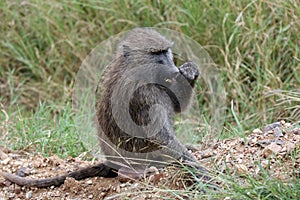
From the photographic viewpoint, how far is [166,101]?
12.0 feet

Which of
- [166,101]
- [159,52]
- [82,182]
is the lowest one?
[82,182]

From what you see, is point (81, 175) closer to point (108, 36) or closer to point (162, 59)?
point (162, 59)

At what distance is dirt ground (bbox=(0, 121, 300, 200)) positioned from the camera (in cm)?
334

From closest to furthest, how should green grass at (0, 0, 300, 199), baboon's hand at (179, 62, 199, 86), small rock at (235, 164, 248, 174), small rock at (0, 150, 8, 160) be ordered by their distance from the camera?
small rock at (235, 164, 248, 174) < baboon's hand at (179, 62, 199, 86) < small rock at (0, 150, 8, 160) < green grass at (0, 0, 300, 199)

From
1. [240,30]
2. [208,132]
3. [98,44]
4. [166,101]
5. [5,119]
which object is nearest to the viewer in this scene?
[166,101]

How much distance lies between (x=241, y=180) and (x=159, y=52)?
91 centimetres

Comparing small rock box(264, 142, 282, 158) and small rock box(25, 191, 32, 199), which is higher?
small rock box(264, 142, 282, 158)

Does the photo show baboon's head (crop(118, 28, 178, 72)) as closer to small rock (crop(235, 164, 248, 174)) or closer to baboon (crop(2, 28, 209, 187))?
baboon (crop(2, 28, 209, 187))

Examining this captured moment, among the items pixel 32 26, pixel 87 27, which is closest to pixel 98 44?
pixel 87 27

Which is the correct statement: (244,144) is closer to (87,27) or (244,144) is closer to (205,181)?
(205,181)

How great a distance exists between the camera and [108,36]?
21.3 ft

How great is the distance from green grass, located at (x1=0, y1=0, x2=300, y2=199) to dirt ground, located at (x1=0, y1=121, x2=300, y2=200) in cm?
37

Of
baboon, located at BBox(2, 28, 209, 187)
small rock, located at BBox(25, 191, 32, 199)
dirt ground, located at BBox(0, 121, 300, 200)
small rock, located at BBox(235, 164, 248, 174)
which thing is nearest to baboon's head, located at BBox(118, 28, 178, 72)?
baboon, located at BBox(2, 28, 209, 187)

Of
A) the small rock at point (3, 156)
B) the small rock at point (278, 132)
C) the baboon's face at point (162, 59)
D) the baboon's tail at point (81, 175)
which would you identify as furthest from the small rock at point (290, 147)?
the small rock at point (3, 156)
